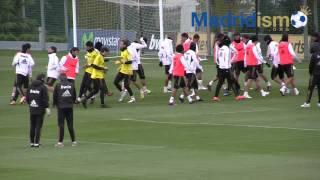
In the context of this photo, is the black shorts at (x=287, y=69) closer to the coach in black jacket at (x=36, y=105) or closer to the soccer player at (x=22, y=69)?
the soccer player at (x=22, y=69)

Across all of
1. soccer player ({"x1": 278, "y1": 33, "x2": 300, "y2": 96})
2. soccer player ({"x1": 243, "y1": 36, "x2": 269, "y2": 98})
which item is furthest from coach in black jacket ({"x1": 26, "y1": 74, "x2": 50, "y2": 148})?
soccer player ({"x1": 278, "y1": 33, "x2": 300, "y2": 96})

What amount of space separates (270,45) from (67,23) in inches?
1575

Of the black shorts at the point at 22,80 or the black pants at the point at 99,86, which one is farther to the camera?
the black shorts at the point at 22,80

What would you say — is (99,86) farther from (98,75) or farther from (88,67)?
(88,67)

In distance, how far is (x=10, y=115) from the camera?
27.6 metres

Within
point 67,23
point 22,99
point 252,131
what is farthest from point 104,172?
point 67,23

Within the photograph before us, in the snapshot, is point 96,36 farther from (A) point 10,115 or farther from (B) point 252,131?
(B) point 252,131

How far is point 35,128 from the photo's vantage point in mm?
20312

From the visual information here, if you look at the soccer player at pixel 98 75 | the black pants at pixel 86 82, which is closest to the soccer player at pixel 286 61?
the soccer player at pixel 98 75

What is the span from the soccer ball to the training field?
20.4 m

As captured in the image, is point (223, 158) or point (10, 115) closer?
point (223, 158)

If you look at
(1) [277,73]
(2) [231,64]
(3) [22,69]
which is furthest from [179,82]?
(3) [22,69]

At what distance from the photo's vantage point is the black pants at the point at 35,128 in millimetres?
20062

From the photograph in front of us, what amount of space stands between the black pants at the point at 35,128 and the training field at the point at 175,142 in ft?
1.11
